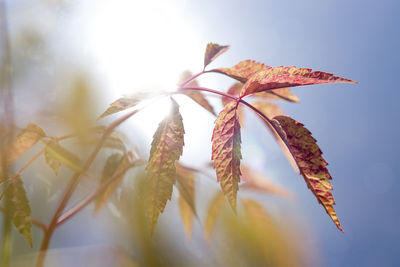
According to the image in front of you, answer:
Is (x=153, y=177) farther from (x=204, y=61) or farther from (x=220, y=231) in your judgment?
(x=220, y=231)

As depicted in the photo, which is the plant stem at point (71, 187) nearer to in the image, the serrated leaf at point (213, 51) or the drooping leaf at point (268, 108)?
the serrated leaf at point (213, 51)

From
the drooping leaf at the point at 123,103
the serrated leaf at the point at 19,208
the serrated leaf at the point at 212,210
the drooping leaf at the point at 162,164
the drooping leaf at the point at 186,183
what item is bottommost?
the serrated leaf at the point at 212,210

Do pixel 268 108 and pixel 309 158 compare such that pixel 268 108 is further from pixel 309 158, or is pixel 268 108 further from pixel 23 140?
pixel 23 140

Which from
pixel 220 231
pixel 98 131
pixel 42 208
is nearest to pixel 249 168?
pixel 220 231

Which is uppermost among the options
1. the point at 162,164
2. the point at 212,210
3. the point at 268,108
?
the point at 268,108

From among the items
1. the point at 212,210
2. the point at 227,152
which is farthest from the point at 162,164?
the point at 212,210

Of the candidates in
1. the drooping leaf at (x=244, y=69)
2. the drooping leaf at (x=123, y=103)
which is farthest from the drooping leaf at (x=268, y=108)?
the drooping leaf at (x=123, y=103)
